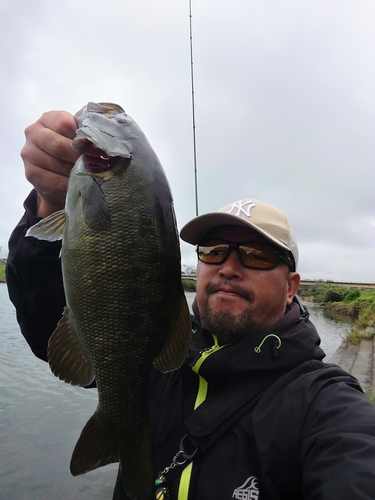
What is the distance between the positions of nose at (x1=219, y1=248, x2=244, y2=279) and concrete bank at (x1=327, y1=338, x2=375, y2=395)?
6.90 metres

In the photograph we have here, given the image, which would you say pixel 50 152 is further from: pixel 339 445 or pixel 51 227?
pixel 339 445

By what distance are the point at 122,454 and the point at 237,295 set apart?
4.27ft

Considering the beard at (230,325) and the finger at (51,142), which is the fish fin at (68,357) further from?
the beard at (230,325)

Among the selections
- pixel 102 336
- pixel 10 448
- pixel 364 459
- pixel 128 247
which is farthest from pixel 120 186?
pixel 10 448

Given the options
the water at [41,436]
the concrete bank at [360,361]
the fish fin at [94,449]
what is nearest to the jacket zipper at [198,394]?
the fish fin at [94,449]

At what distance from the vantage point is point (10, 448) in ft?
20.5

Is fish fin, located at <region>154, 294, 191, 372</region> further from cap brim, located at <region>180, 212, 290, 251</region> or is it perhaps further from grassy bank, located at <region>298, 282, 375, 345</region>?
grassy bank, located at <region>298, 282, 375, 345</region>

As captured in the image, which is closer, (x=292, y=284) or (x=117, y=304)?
(x=117, y=304)

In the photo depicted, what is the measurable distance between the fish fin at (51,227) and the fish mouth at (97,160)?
262 millimetres

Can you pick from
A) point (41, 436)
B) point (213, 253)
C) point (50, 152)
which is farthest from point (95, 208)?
point (41, 436)

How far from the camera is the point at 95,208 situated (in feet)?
5.48

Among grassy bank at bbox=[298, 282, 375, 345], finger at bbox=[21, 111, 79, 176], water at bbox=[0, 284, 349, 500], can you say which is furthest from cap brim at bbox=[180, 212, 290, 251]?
grassy bank at bbox=[298, 282, 375, 345]

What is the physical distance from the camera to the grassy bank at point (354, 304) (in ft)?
63.0

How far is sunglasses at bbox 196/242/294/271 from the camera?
8.59 feet
